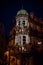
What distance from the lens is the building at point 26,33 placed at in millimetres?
33812

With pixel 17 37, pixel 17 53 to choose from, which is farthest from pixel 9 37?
pixel 17 53

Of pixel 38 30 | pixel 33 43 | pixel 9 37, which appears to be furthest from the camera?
pixel 9 37

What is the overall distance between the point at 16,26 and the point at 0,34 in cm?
407

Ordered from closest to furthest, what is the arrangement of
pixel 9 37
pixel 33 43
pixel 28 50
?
1. pixel 28 50
2. pixel 33 43
3. pixel 9 37

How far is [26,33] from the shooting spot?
115ft

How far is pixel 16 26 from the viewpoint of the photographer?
3606 cm

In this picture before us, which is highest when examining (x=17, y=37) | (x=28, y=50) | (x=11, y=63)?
(x=17, y=37)

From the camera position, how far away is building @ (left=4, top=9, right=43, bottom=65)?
111ft

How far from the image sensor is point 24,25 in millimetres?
36094

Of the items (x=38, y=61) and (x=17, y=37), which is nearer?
Answer: (x=38, y=61)

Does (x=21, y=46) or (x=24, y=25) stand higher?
(x=24, y=25)

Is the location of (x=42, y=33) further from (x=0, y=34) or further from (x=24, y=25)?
(x=0, y=34)

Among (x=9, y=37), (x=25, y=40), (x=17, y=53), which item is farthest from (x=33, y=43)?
(x=9, y=37)

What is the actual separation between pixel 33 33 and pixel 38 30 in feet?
6.38
